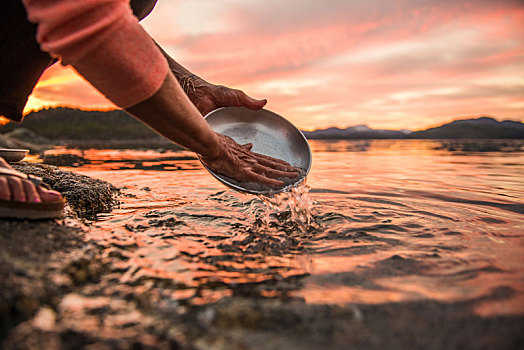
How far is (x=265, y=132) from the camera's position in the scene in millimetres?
2812

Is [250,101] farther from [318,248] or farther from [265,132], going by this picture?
[318,248]

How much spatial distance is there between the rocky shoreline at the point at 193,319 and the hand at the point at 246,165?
98cm

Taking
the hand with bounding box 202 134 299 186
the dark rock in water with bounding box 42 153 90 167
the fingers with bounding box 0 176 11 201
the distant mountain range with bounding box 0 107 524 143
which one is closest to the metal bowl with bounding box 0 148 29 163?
the fingers with bounding box 0 176 11 201

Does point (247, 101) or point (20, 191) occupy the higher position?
point (247, 101)

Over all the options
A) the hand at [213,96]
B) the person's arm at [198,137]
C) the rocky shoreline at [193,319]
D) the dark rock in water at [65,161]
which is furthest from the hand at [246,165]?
the dark rock in water at [65,161]

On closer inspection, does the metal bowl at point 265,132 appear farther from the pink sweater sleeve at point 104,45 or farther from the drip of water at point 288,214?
the pink sweater sleeve at point 104,45

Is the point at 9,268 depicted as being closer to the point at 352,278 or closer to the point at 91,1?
the point at 91,1

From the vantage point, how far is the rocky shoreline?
0.90m

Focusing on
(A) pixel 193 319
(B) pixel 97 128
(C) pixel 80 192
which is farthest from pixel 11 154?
(B) pixel 97 128

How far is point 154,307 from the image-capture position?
1.05 m

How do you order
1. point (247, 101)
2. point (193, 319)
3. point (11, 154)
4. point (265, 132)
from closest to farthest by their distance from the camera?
point (193, 319) → point (247, 101) → point (265, 132) → point (11, 154)

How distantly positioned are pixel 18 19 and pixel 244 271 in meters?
1.97

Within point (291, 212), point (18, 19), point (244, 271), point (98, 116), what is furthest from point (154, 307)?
point (98, 116)

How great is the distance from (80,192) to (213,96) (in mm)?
1389
